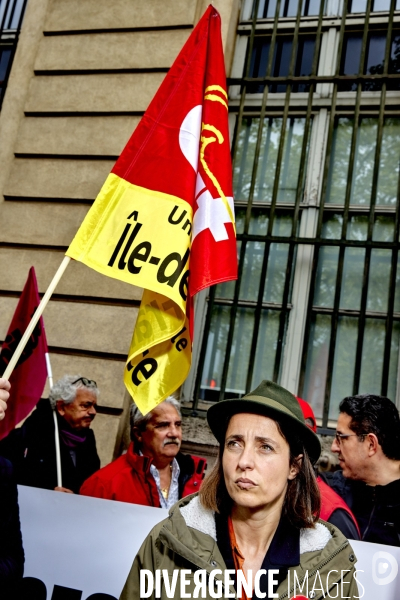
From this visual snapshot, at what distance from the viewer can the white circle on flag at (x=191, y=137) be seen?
314cm

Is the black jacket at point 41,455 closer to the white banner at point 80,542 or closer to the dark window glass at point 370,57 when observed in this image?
the white banner at point 80,542

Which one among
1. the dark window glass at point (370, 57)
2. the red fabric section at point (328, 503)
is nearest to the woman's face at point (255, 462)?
the red fabric section at point (328, 503)

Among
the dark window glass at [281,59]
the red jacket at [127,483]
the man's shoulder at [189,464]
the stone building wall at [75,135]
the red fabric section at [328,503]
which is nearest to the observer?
the red fabric section at [328,503]

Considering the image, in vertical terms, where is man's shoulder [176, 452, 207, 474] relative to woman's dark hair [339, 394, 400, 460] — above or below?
below

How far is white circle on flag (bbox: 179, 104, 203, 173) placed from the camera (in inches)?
124

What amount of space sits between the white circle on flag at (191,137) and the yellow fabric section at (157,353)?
73cm

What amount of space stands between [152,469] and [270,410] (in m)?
1.72

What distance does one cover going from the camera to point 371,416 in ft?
10.4

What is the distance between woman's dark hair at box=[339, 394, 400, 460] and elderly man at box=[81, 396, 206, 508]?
112 cm

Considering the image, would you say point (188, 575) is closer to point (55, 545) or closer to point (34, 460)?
point (55, 545)

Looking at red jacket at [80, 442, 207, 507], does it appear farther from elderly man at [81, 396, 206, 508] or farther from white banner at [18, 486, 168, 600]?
white banner at [18, 486, 168, 600]

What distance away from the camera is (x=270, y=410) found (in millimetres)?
2205

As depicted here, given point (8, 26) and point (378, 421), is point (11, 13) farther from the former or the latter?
point (378, 421)

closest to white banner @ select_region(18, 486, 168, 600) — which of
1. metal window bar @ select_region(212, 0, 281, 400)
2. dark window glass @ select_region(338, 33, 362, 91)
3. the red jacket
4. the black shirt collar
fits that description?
the red jacket
